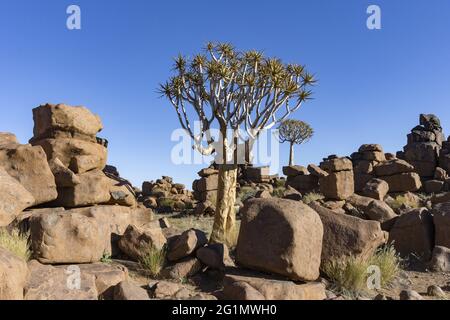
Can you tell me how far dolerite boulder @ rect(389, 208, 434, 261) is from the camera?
33.9 feet

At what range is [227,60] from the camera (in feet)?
55.4

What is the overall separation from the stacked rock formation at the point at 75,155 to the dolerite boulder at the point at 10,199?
187 centimetres

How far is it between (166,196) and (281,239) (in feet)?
71.4

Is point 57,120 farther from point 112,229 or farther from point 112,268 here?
point 112,268

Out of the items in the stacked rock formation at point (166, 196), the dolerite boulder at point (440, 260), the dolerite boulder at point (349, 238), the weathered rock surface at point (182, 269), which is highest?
the dolerite boulder at point (349, 238)

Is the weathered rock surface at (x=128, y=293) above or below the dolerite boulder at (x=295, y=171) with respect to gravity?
below

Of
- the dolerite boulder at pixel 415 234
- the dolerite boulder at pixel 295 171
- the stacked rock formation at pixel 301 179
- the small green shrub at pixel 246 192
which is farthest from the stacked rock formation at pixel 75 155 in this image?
the dolerite boulder at pixel 295 171

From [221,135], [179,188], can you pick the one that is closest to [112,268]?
[221,135]

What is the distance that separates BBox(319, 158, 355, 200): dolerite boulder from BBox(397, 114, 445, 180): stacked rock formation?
Answer: 11.6 m

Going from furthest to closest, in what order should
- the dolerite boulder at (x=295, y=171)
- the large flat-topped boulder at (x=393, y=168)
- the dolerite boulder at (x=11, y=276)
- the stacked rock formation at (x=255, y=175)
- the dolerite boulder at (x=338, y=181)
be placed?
the stacked rock formation at (x=255, y=175), the dolerite boulder at (x=295, y=171), the large flat-topped boulder at (x=393, y=168), the dolerite boulder at (x=338, y=181), the dolerite boulder at (x=11, y=276)

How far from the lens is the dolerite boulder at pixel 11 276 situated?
507 centimetres

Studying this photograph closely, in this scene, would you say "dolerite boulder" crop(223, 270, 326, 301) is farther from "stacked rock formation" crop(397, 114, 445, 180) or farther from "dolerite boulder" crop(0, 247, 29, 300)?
"stacked rock formation" crop(397, 114, 445, 180)

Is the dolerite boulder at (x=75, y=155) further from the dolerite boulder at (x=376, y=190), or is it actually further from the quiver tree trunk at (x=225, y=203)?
the dolerite boulder at (x=376, y=190)

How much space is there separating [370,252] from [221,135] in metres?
8.02
